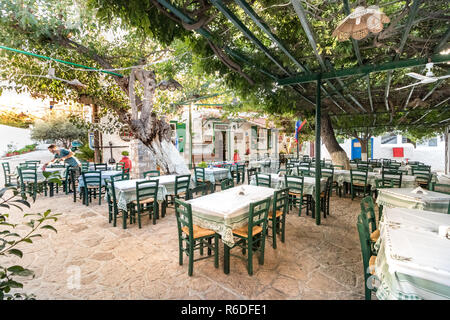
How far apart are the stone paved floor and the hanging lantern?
2817 mm

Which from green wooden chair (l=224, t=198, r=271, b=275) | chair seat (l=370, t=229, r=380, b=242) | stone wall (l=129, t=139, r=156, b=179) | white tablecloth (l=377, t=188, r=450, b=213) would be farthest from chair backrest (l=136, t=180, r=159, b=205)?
white tablecloth (l=377, t=188, r=450, b=213)

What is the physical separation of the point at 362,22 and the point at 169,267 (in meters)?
3.65

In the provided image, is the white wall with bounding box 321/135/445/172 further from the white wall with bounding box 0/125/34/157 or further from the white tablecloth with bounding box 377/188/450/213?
the white wall with bounding box 0/125/34/157

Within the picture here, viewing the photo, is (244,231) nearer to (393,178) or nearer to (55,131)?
(393,178)

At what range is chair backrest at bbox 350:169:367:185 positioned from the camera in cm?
615

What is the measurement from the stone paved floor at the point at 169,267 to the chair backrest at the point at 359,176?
2249 mm

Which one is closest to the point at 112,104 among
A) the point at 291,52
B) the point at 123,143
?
the point at 123,143

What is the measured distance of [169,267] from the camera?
3000mm

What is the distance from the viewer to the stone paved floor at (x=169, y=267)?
249 centimetres

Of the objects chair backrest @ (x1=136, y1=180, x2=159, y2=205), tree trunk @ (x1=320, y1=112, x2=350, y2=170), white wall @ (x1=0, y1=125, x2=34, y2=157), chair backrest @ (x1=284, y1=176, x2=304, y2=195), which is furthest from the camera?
white wall @ (x1=0, y1=125, x2=34, y2=157)

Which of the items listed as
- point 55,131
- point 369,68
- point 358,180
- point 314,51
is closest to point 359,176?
point 358,180

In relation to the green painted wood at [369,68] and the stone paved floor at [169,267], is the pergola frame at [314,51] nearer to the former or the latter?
the green painted wood at [369,68]
